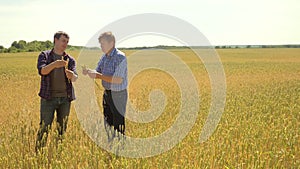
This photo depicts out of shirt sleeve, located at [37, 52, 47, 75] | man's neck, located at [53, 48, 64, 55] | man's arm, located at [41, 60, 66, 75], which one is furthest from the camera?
man's neck, located at [53, 48, 64, 55]

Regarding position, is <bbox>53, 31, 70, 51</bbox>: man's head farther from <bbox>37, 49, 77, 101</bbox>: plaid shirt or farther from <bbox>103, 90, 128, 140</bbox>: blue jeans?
<bbox>103, 90, 128, 140</bbox>: blue jeans

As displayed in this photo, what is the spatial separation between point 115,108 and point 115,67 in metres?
0.61

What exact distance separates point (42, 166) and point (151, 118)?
10.5 feet

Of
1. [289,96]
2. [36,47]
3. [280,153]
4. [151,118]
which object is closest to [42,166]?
[280,153]

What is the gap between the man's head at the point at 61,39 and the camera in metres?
4.52

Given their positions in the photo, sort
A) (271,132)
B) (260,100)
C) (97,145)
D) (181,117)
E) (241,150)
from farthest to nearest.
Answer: (260,100) → (181,117) → (271,132) → (97,145) → (241,150)

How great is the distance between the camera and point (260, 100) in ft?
29.9

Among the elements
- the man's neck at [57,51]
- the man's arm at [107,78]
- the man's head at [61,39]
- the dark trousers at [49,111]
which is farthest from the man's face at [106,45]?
the dark trousers at [49,111]

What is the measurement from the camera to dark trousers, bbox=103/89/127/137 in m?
4.77

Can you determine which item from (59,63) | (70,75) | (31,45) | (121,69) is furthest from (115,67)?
(31,45)

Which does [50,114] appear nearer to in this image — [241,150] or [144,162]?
[144,162]

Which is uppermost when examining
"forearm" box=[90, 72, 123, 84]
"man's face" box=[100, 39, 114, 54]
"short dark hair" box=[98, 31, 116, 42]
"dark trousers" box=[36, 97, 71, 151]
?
"short dark hair" box=[98, 31, 116, 42]

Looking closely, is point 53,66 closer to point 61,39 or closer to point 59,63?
point 59,63

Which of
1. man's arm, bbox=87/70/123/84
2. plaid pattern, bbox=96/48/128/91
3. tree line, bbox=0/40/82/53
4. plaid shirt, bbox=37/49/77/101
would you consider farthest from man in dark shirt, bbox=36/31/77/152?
tree line, bbox=0/40/82/53
